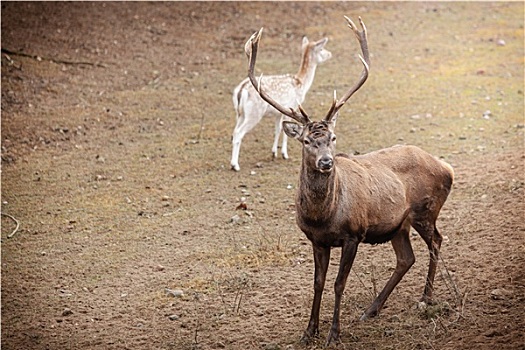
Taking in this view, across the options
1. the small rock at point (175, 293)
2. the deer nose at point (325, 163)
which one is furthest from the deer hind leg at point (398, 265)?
the small rock at point (175, 293)

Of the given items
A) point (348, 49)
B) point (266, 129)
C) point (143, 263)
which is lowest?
point (143, 263)

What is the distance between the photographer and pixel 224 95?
46.8 ft

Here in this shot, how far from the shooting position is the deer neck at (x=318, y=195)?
20.6 ft

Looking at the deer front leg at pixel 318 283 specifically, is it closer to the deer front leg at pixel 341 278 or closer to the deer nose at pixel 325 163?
the deer front leg at pixel 341 278

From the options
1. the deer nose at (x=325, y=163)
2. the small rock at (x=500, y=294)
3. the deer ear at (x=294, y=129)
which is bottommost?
the small rock at (x=500, y=294)

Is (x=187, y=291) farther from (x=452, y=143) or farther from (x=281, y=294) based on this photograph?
(x=452, y=143)

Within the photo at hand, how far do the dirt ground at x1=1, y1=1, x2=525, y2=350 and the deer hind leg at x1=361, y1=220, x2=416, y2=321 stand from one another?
0.41 feet

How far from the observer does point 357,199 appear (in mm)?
6496

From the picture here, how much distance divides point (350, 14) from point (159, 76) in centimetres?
590

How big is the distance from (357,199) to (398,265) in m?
0.84

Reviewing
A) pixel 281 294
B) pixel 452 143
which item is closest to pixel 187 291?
pixel 281 294

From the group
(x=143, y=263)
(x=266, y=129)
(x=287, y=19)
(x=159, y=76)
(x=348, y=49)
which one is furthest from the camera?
(x=287, y=19)

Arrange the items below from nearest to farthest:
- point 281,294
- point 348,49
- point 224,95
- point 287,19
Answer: point 281,294
point 224,95
point 348,49
point 287,19

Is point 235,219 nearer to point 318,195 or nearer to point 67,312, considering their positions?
point 67,312
